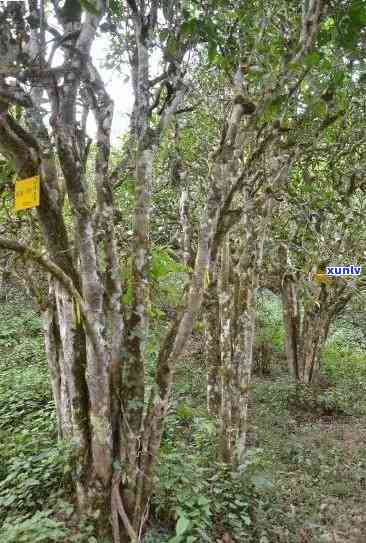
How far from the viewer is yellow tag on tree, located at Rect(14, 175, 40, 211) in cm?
327

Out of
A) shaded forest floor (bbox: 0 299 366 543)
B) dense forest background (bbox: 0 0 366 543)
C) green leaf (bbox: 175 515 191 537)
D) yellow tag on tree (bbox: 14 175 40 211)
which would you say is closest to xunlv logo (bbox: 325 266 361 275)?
dense forest background (bbox: 0 0 366 543)

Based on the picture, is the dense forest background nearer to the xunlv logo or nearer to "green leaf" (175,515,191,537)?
"green leaf" (175,515,191,537)

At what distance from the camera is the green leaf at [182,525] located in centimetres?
327

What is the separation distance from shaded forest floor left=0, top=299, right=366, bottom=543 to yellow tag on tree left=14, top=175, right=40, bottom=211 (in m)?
1.97

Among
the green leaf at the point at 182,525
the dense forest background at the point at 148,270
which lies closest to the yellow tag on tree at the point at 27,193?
→ the dense forest background at the point at 148,270

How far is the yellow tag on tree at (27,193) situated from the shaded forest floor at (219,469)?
1.97 metres

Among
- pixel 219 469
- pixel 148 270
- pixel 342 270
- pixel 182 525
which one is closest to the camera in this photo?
pixel 182 525

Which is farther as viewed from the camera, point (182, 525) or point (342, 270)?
point (342, 270)

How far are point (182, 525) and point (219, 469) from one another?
1544 millimetres

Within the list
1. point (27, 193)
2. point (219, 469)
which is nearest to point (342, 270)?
point (219, 469)

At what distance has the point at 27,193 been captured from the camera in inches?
131

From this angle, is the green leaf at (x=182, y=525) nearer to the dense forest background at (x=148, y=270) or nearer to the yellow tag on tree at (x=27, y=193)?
the dense forest background at (x=148, y=270)

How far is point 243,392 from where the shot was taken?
555 centimetres

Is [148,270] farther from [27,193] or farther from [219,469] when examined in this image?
[219,469]
